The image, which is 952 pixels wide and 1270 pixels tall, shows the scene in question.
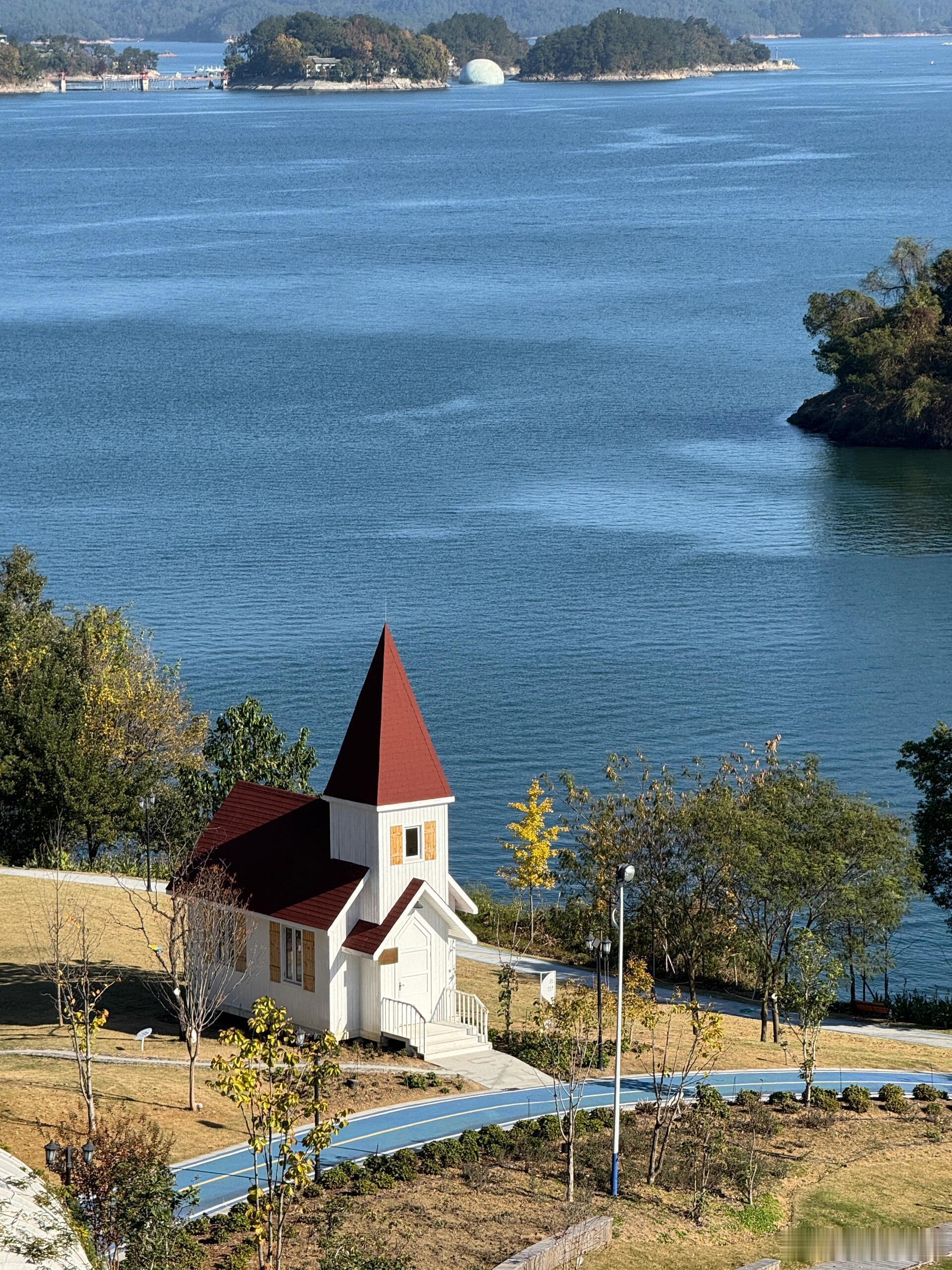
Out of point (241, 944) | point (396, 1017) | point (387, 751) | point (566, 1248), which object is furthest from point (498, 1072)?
point (566, 1248)

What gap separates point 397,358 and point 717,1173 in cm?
10387

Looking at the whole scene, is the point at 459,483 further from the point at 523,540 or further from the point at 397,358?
the point at 397,358

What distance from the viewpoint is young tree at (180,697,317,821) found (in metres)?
55.0

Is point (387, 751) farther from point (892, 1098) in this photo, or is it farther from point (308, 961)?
point (892, 1098)

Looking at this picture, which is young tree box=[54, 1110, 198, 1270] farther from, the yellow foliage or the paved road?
the yellow foliage

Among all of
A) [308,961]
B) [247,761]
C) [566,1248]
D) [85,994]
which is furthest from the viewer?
[247,761]

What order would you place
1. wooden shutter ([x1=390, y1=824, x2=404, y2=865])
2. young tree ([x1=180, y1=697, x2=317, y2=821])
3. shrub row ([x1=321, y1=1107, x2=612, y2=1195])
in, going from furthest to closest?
young tree ([x1=180, y1=697, x2=317, y2=821]) < wooden shutter ([x1=390, y1=824, x2=404, y2=865]) < shrub row ([x1=321, y1=1107, x2=612, y2=1195])

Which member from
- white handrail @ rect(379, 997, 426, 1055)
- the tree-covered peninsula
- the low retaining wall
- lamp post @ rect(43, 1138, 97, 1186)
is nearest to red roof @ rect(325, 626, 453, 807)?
white handrail @ rect(379, 997, 426, 1055)

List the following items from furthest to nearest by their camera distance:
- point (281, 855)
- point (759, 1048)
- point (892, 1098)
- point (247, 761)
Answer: point (247, 761) < point (759, 1048) < point (281, 855) < point (892, 1098)

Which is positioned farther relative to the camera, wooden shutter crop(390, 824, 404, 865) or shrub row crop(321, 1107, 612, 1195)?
wooden shutter crop(390, 824, 404, 865)

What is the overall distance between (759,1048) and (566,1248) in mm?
12784

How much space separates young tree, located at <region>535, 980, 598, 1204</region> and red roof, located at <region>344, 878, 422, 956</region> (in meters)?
3.12

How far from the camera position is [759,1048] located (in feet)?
131

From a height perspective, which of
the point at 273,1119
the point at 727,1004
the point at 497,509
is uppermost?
the point at 273,1119
